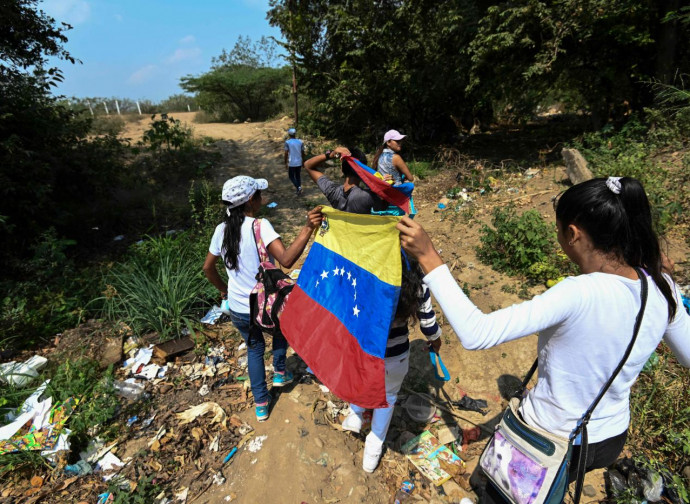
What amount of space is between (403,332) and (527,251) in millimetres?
3138

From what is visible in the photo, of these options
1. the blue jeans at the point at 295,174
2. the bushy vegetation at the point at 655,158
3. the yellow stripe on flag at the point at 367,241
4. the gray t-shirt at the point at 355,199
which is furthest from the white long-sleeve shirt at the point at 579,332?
the blue jeans at the point at 295,174

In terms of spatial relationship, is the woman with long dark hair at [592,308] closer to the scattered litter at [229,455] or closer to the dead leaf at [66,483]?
the scattered litter at [229,455]

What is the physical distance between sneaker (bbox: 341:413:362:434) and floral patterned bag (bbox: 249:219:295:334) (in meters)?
0.92

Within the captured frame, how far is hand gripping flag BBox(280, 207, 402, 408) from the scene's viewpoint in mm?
1676

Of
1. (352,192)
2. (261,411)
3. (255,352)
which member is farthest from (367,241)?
(261,411)

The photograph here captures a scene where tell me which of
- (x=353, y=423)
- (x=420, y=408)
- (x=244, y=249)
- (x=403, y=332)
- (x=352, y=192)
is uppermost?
(x=352, y=192)

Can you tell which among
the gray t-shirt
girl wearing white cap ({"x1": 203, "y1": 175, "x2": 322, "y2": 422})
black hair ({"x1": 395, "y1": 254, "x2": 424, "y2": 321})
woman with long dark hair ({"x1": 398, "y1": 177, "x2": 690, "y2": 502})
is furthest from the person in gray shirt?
woman with long dark hair ({"x1": 398, "y1": 177, "x2": 690, "y2": 502})

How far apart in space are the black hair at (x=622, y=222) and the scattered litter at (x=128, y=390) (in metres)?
3.75

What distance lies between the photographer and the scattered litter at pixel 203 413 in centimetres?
302

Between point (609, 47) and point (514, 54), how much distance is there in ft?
6.55

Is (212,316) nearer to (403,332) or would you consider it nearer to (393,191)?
(403,332)

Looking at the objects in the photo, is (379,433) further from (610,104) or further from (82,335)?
(610,104)

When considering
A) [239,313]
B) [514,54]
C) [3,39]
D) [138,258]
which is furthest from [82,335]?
[514,54]

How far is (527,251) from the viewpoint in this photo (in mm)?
4367
